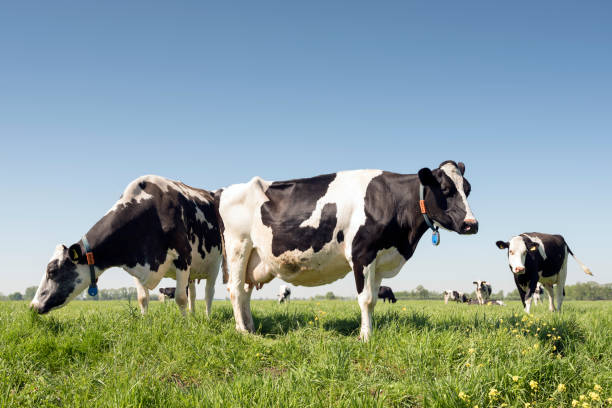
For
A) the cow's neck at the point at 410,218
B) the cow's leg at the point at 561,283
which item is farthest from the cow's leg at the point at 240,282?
the cow's leg at the point at 561,283

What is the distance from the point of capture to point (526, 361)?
5324 millimetres

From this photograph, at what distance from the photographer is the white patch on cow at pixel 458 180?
6857 millimetres

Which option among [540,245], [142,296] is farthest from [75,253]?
[540,245]

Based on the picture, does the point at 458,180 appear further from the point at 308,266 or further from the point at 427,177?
the point at 308,266

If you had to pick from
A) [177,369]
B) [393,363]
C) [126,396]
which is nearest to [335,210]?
[393,363]

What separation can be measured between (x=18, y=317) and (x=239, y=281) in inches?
166

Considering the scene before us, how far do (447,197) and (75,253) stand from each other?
7.13 meters

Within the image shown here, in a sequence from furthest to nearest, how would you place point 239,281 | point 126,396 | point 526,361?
point 239,281
point 526,361
point 126,396

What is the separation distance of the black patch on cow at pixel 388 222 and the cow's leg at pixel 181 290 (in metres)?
4.21

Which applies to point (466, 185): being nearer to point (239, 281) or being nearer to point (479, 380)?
point (479, 380)

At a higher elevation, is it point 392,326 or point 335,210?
point 335,210

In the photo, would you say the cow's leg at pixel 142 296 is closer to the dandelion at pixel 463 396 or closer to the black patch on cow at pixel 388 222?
the black patch on cow at pixel 388 222

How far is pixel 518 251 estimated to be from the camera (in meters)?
14.1

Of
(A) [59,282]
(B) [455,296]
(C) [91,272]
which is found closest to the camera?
(A) [59,282]
